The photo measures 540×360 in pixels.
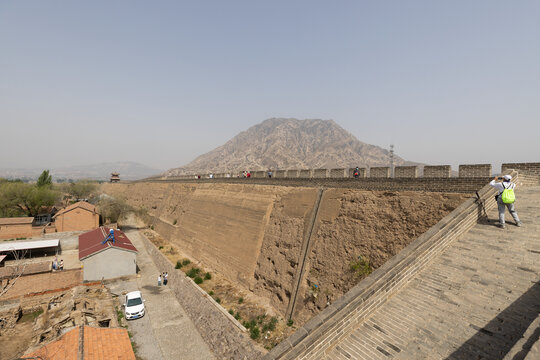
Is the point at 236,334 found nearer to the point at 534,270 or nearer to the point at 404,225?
the point at 404,225

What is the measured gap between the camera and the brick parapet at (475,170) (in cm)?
943

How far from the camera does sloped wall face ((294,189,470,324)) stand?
34.6ft

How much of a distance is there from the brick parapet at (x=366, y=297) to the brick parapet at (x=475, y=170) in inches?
124

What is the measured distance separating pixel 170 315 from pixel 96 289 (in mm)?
6662

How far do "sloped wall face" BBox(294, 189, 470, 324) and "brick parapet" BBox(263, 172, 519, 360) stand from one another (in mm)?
3143

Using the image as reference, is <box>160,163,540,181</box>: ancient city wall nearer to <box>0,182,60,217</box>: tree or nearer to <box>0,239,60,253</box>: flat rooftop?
<box>0,239,60,253</box>: flat rooftop

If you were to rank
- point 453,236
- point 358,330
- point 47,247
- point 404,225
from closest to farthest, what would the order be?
point 358,330 < point 453,236 < point 404,225 < point 47,247

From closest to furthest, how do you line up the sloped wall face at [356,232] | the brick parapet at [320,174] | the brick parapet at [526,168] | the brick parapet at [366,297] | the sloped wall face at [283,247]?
the brick parapet at [366,297] → the sloped wall face at [356,232] → the brick parapet at [526,168] → the sloped wall face at [283,247] → the brick parapet at [320,174]

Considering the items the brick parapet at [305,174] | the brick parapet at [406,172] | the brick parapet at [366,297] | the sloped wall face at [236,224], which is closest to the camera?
the brick parapet at [366,297]

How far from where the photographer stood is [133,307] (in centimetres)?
1548

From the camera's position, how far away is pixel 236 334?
40.2 ft

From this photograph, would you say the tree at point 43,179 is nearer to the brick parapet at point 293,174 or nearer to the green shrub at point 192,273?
the green shrub at point 192,273

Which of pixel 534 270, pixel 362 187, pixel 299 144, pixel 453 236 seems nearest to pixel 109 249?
pixel 362 187

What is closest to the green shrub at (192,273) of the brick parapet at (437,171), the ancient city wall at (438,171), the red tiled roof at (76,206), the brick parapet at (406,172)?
the ancient city wall at (438,171)
